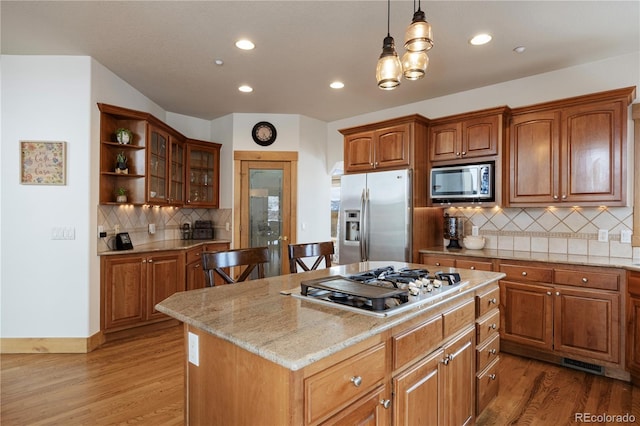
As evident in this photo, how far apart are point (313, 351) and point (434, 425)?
98cm

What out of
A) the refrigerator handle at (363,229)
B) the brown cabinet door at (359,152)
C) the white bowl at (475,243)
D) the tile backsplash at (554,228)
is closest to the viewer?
the tile backsplash at (554,228)

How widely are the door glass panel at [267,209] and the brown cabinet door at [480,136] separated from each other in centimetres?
252

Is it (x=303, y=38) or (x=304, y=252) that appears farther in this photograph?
(x=303, y=38)

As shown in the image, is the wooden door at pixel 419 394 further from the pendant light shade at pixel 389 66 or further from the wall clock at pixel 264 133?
the wall clock at pixel 264 133

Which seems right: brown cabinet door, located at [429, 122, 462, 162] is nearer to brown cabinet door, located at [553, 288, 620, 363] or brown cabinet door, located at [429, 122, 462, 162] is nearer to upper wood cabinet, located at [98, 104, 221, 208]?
brown cabinet door, located at [553, 288, 620, 363]

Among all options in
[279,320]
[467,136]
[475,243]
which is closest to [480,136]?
[467,136]

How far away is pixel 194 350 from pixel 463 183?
3084 mm

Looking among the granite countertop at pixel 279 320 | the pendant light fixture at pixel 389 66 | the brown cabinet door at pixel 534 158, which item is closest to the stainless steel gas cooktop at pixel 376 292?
the granite countertop at pixel 279 320

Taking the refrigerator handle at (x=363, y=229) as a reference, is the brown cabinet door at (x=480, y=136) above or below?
above

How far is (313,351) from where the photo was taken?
0.96m

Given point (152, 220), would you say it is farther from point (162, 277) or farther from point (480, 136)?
point (480, 136)

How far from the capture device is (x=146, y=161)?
368 centimetres

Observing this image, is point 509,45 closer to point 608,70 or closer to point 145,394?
point 608,70

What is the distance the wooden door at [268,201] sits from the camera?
16.1 ft
